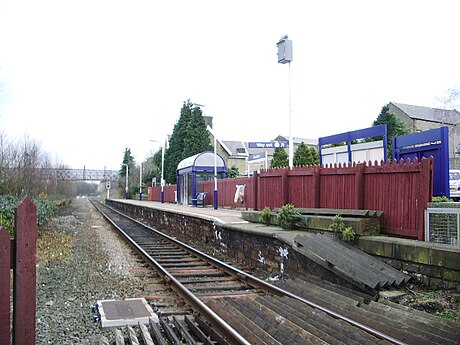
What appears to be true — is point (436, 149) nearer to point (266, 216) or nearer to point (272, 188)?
point (266, 216)

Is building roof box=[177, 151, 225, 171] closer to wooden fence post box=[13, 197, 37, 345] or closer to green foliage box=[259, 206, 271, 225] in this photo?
green foliage box=[259, 206, 271, 225]

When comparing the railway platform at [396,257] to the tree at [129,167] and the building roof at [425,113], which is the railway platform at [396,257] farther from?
the tree at [129,167]

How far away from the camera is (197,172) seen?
28734mm

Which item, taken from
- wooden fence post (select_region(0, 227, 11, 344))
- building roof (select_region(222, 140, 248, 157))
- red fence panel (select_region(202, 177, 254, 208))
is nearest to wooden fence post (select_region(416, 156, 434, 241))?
wooden fence post (select_region(0, 227, 11, 344))

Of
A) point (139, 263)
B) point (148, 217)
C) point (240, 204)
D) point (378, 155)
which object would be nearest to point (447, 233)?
point (378, 155)

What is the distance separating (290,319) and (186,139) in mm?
45416

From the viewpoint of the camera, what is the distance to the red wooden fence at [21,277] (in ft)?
9.93

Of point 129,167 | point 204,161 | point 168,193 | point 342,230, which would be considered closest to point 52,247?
point 342,230

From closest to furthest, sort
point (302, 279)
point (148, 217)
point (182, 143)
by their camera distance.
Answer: point (302, 279), point (148, 217), point (182, 143)

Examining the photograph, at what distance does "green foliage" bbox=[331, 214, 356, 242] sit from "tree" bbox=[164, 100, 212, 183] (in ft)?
133

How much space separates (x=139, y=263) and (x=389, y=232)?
20.7 ft

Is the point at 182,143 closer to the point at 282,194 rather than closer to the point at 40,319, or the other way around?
the point at 282,194

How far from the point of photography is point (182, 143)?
5225 cm

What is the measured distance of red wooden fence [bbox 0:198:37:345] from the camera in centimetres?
303
